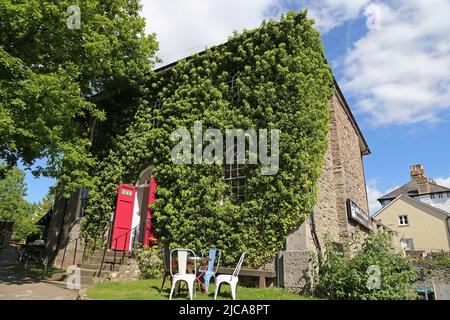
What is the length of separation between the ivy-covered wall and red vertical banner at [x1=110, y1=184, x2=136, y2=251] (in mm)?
646

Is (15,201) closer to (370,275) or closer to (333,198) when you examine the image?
(333,198)

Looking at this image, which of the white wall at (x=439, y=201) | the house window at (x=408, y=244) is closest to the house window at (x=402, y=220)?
the house window at (x=408, y=244)

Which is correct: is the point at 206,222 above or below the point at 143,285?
above

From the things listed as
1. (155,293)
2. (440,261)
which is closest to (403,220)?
(440,261)

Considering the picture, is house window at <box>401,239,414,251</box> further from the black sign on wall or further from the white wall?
the black sign on wall

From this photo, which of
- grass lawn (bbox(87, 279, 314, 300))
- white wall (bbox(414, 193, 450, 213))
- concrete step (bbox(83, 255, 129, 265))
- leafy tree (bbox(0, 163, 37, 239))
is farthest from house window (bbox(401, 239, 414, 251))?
leafy tree (bbox(0, 163, 37, 239))

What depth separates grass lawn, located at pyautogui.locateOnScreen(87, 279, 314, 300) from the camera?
259 inches

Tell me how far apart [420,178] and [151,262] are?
117 feet
